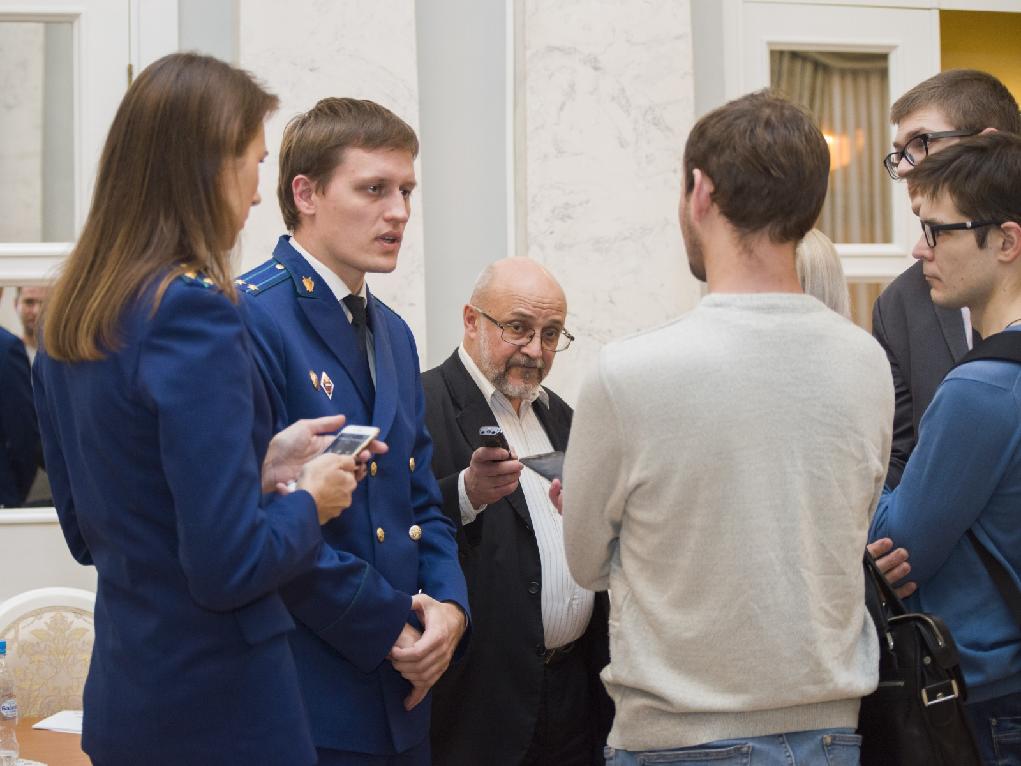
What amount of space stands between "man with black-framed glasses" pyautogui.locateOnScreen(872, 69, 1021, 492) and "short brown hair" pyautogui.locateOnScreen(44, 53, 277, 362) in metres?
1.67

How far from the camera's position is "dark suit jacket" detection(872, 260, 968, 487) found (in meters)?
2.85

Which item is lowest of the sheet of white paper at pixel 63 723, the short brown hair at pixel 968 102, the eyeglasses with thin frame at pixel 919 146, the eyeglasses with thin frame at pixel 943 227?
the sheet of white paper at pixel 63 723

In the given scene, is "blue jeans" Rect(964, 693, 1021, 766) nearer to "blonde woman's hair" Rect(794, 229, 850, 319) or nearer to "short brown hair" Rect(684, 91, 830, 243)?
"blonde woman's hair" Rect(794, 229, 850, 319)

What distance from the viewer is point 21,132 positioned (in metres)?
4.22

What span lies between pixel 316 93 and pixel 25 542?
1.83 m

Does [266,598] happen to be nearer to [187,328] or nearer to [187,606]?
[187,606]

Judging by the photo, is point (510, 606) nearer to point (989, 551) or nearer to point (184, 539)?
point (989, 551)

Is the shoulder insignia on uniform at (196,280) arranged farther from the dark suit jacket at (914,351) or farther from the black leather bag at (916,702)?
the dark suit jacket at (914,351)

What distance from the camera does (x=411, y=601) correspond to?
2254 millimetres

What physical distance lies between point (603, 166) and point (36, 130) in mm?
2008

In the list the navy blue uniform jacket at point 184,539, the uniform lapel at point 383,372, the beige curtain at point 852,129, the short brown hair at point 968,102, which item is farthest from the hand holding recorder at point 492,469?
the beige curtain at point 852,129

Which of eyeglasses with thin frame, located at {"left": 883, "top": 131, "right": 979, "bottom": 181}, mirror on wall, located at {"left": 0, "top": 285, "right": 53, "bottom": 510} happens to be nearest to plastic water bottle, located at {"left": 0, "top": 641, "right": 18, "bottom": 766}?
mirror on wall, located at {"left": 0, "top": 285, "right": 53, "bottom": 510}

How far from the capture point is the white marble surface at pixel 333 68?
4.05 meters

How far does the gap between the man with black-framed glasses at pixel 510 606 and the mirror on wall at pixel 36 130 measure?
5.97ft
